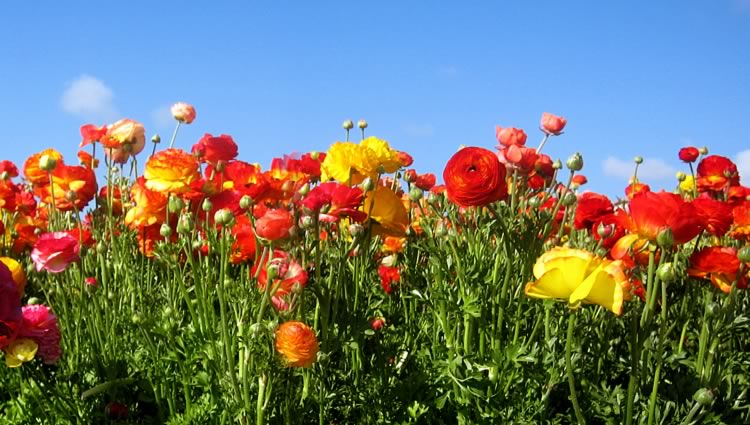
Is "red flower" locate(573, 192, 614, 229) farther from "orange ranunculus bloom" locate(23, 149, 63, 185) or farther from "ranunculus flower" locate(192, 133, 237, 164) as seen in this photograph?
"orange ranunculus bloom" locate(23, 149, 63, 185)

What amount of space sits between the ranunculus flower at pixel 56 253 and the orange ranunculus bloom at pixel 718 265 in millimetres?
1605

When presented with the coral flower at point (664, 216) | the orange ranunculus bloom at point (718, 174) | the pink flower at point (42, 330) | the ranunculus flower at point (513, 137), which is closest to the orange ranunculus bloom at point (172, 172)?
the pink flower at point (42, 330)

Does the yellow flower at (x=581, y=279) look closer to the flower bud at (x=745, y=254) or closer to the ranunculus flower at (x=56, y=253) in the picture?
the flower bud at (x=745, y=254)

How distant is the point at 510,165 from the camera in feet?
7.88

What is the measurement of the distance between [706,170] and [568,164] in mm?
1486

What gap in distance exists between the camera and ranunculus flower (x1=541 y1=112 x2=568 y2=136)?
2.74 meters

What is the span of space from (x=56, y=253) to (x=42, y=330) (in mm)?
301

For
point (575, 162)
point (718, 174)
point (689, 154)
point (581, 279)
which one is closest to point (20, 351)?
point (581, 279)

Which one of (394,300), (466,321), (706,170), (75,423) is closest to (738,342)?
(706,170)

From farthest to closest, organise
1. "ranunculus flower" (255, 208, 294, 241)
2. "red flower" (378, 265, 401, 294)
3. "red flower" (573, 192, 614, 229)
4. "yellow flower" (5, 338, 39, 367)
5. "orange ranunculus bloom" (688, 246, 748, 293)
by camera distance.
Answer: "red flower" (378, 265, 401, 294) < "red flower" (573, 192, 614, 229) < "orange ranunculus bloom" (688, 246, 748, 293) < "yellow flower" (5, 338, 39, 367) < "ranunculus flower" (255, 208, 294, 241)

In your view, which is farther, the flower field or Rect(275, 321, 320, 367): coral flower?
the flower field

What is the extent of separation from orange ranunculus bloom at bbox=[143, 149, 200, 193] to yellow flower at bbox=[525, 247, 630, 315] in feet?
3.72

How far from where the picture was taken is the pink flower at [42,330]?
1.98 metres

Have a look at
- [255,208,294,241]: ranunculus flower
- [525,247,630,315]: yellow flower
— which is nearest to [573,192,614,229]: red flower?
[525,247,630,315]: yellow flower
